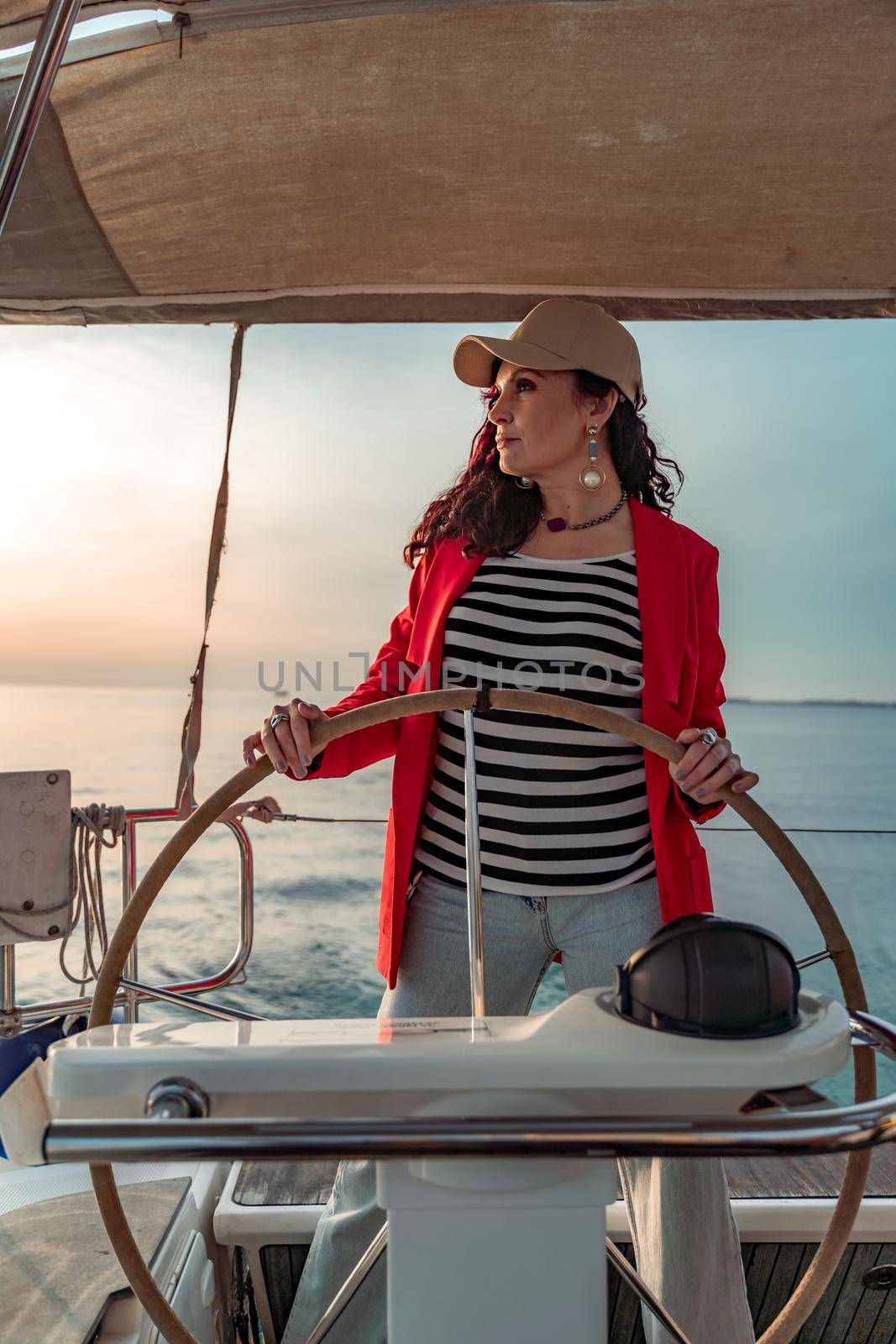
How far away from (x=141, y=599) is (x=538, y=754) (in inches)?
453

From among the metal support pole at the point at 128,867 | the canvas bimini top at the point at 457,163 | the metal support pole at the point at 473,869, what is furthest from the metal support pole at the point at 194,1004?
the canvas bimini top at the point at 457,163

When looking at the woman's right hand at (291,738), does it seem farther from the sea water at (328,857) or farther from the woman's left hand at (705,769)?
the sea water at (328,857)

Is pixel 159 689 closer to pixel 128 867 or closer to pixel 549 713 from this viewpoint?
pixel 128 867

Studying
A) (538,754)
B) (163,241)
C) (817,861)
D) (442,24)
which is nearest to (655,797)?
(538,754)

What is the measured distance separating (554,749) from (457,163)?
0.86 meters

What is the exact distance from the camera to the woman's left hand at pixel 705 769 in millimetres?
939

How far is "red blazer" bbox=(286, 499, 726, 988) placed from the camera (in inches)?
47.3

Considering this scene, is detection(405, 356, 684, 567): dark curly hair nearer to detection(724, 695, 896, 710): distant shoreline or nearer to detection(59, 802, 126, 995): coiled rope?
detection(59, 802, 126, 995): coiled rope

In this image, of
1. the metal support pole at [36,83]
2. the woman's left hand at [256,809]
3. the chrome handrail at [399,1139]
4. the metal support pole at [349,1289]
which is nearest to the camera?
the chrome handrail at [399,1139]

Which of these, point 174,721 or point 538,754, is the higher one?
point 174,721

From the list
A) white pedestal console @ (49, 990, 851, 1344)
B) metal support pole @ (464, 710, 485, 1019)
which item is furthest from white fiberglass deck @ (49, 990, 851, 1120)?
metal support pole @ (464, 710, 485, 1019)

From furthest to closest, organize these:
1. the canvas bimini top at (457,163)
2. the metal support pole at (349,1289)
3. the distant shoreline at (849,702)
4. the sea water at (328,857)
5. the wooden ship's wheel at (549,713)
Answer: the distant shoreline at (849,702), the sea water at (328,857), the canvas bimini top at (457,163), the metal support pole at (349,1289), the wooden ship's wheel at (549,713)

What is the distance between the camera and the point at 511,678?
1.27m

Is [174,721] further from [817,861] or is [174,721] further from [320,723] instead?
[320,723]
